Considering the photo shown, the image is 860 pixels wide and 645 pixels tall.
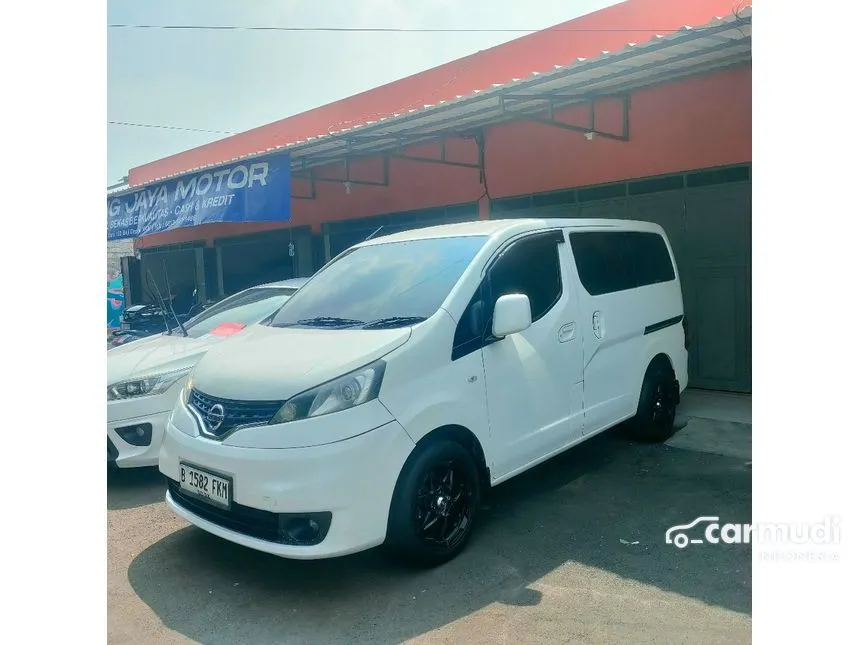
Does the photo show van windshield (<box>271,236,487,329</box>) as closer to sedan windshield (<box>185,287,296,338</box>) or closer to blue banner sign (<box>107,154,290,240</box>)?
sedan windshield (<box>185,287,296,338</box>)

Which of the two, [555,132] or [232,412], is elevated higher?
[555,132]

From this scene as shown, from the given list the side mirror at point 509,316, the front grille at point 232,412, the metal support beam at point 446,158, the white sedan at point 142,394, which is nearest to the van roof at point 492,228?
the side mirror at point 509,316

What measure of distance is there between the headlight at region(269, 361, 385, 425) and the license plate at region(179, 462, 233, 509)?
391mm

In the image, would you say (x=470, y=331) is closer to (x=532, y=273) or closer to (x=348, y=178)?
(x=532, y=273)

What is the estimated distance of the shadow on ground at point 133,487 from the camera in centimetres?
446

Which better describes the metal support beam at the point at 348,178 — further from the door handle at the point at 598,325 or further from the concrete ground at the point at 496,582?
the concrete ground at the point at 496,582

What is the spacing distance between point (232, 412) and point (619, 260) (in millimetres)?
3043

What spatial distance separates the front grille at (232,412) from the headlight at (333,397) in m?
0.06

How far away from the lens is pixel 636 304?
4.87m

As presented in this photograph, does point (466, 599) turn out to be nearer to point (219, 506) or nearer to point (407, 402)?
point (407, 402)

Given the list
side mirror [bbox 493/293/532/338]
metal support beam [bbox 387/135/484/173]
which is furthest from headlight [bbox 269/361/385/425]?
metal support beam [bbox 387/135/484/173]

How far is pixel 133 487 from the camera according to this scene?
4.77 metres

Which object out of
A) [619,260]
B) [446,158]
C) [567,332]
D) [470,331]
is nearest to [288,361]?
[470,331]

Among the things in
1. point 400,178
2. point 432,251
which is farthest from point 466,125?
point 432,251
